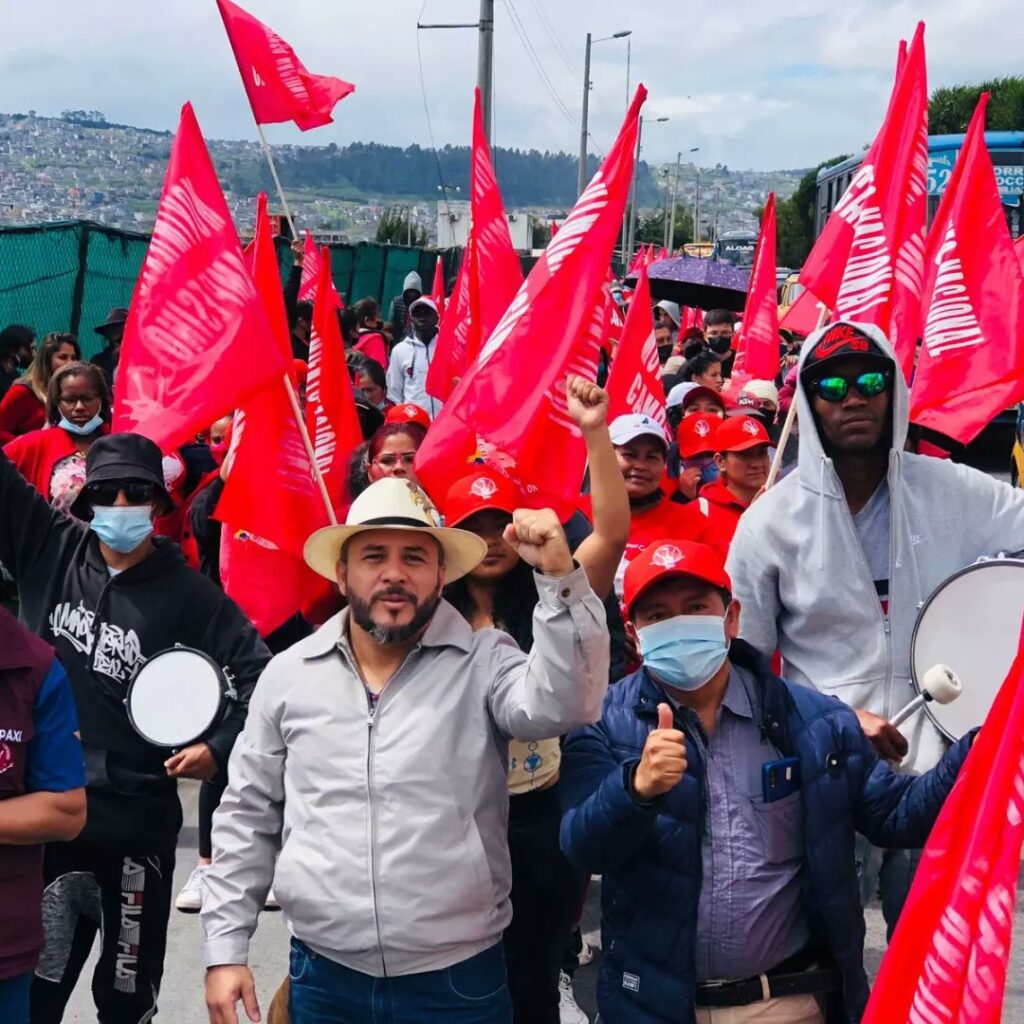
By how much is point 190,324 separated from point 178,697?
1.69 metres

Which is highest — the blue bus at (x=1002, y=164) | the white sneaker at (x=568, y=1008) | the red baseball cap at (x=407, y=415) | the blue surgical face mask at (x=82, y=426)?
the blue bus at (x=1002, y=164)

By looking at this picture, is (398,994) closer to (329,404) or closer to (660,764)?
(660,764)

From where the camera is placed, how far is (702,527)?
4.88 metres

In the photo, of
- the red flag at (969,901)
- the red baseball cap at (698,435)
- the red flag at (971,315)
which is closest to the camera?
the red flag at (969,901)

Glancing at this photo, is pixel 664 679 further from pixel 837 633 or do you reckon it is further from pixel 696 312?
pixel 696 312

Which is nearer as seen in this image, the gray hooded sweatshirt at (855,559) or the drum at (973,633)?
the drum at (973,633)

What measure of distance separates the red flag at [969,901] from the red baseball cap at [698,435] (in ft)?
14.0

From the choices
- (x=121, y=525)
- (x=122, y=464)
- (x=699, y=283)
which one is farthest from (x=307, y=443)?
(x=699, y=283)

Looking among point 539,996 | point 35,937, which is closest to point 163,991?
point 539,996

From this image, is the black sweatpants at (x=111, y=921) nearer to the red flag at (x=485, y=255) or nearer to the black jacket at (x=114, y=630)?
the black jacket at (x=114, y=630)

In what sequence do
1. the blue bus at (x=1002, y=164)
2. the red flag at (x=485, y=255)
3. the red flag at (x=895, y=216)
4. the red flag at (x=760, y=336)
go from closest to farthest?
the red flag at (x=895, y=216) → the red flag at (x=485, y=255) → the red flag at (x=760, y=336) → the blue bus at (x=1002, y=164)

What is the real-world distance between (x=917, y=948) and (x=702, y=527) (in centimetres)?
279

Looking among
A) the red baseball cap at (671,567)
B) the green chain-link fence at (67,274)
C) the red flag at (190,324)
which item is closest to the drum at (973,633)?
the red baseball cap at (671,567)

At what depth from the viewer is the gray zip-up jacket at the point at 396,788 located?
109 inches
